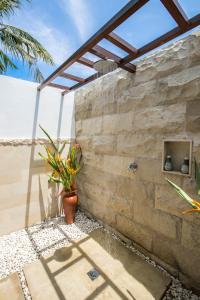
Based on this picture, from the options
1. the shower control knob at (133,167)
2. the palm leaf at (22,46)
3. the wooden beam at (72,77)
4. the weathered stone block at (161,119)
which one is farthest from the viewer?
the palm leaf at (22,46)

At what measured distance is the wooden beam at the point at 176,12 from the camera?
3.31 feet

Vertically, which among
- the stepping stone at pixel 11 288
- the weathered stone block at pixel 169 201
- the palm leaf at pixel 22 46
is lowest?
the stepping stone at pixel 11 288

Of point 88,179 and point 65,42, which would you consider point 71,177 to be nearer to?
point 88,179

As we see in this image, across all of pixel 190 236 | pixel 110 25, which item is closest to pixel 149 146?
pixel 190 236

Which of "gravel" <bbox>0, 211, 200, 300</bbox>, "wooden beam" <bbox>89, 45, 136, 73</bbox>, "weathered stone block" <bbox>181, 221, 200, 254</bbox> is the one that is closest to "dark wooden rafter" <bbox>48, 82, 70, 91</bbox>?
"wooden beam" <bbox>89, 45, 136, 73</bbox>

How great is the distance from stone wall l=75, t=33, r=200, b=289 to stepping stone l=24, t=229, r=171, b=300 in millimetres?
229

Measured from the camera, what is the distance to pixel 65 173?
2.42 meters

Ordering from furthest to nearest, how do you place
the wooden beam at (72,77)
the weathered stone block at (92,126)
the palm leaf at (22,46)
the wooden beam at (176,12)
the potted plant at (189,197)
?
the palm leaf at (22,46), the weathered stone block at (92,126), the wooden beam at (72,77), the potted plant at (189,197), the wooden beam at (176,12)

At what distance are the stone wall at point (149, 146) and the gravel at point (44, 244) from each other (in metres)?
0.12

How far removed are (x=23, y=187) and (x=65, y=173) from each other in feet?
2.06

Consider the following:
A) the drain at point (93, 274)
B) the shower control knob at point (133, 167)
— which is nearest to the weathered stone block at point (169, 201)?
the shower control knob at point (133, 167)

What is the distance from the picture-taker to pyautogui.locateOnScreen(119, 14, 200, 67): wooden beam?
3.78ft

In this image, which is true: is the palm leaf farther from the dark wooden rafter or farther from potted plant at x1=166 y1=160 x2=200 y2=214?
potted plant at x1=166 y1=160 x2=200 y2=214

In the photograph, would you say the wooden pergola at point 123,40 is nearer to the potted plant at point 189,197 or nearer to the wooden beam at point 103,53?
the wooden beam at point 103,53
